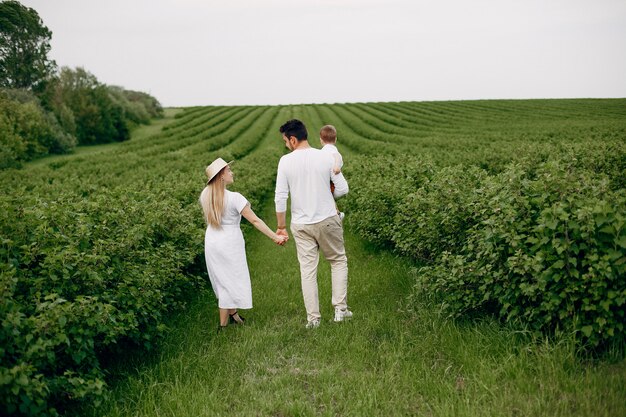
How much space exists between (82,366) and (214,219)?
215cm

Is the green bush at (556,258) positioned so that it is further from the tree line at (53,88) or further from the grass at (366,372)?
the tree line at (53,88)

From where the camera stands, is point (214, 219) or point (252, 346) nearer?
point (252, 346)

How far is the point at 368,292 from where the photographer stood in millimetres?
6281

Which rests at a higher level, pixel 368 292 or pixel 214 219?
pixel 214 219

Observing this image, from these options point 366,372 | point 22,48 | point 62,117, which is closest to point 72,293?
point 366,372

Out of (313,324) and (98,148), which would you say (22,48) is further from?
(313,324)

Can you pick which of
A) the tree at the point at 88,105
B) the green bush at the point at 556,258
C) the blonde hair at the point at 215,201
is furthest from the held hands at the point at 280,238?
the tree at the point at 88,105

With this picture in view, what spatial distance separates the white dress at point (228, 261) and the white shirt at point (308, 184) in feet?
1.99

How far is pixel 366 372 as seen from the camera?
3928 mm

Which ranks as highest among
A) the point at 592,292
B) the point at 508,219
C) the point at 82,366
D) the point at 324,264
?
the point at 508,219

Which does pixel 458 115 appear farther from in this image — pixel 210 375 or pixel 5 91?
pixel 210 375

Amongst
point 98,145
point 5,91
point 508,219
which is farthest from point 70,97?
point 508,219

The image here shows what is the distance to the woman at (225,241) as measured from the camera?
17.0 ft

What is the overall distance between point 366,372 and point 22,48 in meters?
64.8
